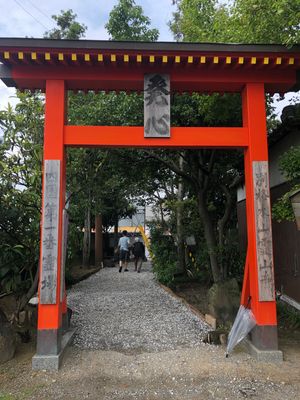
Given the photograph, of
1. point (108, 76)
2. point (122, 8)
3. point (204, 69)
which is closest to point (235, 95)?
point (204, 69)

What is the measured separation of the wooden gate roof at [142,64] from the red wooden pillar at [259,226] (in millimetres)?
383

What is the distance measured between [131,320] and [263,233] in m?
3.85

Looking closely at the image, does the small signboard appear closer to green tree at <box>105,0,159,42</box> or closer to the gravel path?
the gravel path

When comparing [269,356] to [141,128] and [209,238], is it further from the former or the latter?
[209,238]

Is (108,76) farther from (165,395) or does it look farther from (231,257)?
(231,257)

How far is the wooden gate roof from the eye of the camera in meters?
5.69

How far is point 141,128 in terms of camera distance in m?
6.05

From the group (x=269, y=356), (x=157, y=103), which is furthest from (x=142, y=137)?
(x=269, y=356)

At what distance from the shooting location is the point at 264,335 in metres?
5.68

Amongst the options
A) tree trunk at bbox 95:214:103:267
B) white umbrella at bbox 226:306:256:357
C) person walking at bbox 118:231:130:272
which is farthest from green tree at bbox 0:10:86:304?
tree trunk at bbox 95:214:103:267

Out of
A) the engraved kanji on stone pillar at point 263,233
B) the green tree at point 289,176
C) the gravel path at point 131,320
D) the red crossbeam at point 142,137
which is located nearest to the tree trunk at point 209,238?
the gravel path at point 131,320

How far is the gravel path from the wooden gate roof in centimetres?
434

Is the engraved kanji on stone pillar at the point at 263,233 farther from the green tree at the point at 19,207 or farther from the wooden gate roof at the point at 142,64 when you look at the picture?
the green tree at the point at 19,207

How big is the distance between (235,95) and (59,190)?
424 centimetres
